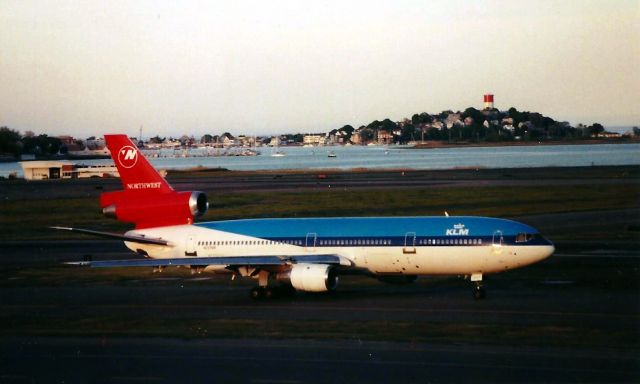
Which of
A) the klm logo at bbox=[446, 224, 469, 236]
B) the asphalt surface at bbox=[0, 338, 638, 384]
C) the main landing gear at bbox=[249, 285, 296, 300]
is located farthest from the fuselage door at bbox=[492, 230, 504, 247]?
the asphalt surface at bbox=[0, 338, 638, 384]

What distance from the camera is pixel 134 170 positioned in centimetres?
4759

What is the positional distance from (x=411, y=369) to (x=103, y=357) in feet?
34.9

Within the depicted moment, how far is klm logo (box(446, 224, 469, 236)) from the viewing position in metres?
42.3

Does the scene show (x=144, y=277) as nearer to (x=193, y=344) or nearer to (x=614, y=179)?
(x=193, y=344)

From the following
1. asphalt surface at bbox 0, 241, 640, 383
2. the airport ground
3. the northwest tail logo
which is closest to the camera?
asphalt surface at bbox 0, 241, 640, 383

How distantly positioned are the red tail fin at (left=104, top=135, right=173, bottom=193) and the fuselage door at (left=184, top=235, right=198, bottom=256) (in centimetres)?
288

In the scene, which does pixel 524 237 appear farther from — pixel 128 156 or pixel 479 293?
pixel 128 156

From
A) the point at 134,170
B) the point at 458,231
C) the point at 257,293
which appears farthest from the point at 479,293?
the point at 134,170

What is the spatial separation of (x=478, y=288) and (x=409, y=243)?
3702mm

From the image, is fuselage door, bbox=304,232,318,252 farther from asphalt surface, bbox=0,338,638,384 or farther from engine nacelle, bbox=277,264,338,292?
asphalt surface, bbox=0,338,638,384

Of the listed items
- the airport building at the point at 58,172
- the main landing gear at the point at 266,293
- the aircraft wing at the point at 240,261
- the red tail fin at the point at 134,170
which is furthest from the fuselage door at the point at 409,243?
the airport building at the point at 58,172

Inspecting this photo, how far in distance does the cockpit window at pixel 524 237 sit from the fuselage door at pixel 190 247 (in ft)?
52.6

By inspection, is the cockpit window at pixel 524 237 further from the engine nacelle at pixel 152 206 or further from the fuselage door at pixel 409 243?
the engine nacelle at pixel 152 206

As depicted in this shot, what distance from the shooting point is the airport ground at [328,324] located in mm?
28766
